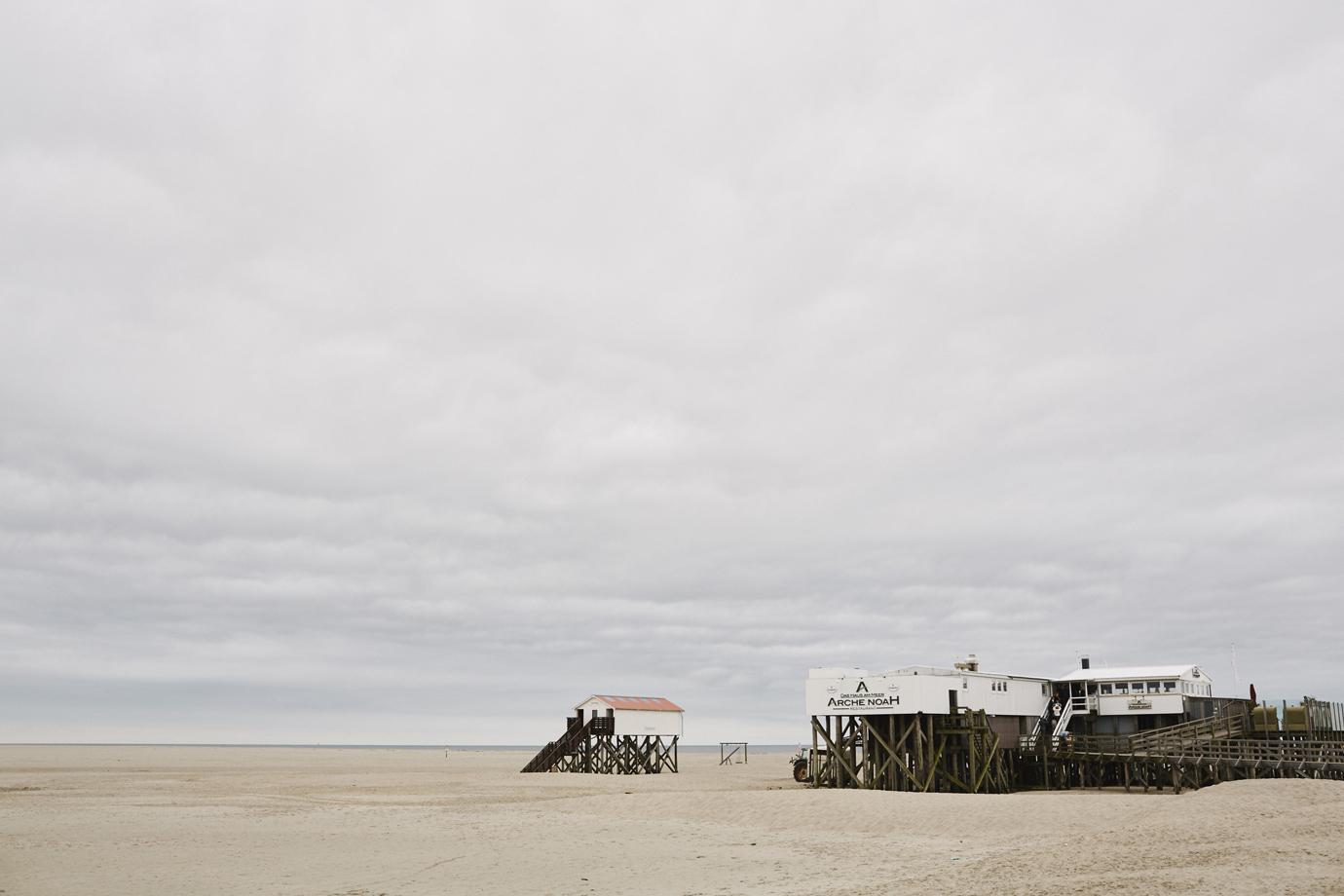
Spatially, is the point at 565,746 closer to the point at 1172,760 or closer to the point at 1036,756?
the point at 1036,756

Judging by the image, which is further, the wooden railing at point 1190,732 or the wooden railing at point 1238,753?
the wooden railing at point 1190,732

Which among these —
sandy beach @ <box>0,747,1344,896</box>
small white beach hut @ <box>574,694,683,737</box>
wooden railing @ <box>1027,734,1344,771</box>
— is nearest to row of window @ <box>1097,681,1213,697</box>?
wooden railing @ <box>1027,734,1344,771</box>

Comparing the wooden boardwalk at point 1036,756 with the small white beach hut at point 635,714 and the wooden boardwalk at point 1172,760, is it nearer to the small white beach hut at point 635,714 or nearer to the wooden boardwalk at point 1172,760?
the wooden boardwalk at point 1172,760

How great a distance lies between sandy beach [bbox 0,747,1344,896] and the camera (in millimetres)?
18520

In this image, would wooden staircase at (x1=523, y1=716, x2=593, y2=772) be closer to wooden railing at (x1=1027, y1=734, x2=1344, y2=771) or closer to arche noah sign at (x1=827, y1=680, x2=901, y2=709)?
arche noah sign at (x1=827, y1=680, x2=901, y2=709)

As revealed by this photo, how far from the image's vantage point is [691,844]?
2427 cm

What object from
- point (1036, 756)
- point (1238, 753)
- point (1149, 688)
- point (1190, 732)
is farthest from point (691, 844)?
point (1149, 688)

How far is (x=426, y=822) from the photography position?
29.4 m

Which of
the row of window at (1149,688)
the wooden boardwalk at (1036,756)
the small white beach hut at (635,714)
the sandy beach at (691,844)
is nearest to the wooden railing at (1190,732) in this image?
the wooden boardwalk at (1036,756)

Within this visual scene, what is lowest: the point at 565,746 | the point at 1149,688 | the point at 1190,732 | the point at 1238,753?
the point at 565,746

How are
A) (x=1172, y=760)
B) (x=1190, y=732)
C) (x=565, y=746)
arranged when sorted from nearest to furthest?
(x=1172, y=760) → (x=1190, y=732) → (x=565, y=746)

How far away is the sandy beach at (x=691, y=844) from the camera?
1852 cm

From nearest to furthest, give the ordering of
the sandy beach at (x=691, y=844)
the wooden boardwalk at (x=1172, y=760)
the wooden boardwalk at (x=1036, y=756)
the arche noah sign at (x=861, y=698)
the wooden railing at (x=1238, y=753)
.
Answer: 1. the sandy beach at (x=691, y=844)
2. the wooden railing at (x=1238, y=753)
3. the wooden boardwalk at (x=1172, y=760)
4. the wooden boardwalk at (x=1036, y=756)
5. the arche noah sign at (x=861, y=698)

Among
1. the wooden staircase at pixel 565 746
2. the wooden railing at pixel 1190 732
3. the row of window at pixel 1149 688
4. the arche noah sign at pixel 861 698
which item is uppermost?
the row of window at pixel 1149 688
